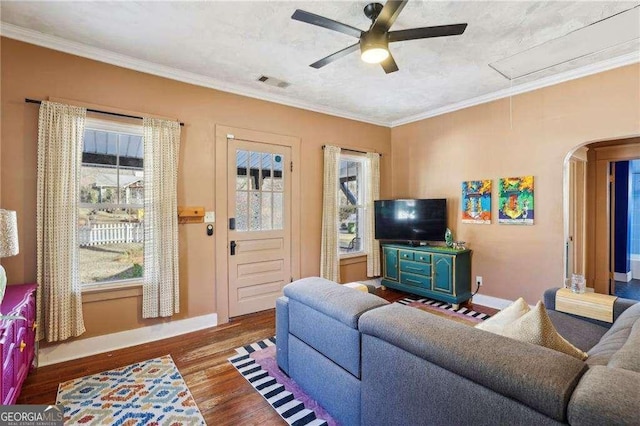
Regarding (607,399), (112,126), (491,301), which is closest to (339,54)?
(112,126)

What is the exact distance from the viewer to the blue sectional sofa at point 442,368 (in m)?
0.97

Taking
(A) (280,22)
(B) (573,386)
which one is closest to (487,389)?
(B) (573,386)

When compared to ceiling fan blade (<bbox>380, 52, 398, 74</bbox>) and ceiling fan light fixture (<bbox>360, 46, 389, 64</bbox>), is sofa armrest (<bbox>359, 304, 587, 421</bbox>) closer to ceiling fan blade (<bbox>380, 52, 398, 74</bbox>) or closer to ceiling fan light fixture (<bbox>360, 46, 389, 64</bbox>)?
ceiling fan light fixture (<bbox>360, 46, 389, 64</bbox>)

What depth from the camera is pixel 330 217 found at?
457 cm

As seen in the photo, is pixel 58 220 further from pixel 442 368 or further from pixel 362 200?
pixel 362 200

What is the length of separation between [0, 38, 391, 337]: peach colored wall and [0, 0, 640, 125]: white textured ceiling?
6.7 inches

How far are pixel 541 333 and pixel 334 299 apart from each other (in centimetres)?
105

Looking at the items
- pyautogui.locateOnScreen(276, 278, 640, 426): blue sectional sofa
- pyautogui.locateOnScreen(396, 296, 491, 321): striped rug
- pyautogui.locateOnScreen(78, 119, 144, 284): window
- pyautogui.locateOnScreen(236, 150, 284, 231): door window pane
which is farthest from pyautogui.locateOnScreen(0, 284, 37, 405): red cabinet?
pyautogui.locateOnScreen(396, 296, 491, 321): striped rug

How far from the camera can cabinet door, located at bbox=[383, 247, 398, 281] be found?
4785 millimetres

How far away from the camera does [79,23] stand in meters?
2.50

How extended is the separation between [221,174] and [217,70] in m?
1.14

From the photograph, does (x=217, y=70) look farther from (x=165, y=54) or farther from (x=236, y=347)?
(x=236, y=347)

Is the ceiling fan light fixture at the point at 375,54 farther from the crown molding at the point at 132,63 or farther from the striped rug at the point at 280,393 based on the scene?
the striped rug at the point at 280,393

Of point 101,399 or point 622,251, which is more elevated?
point 622,251
